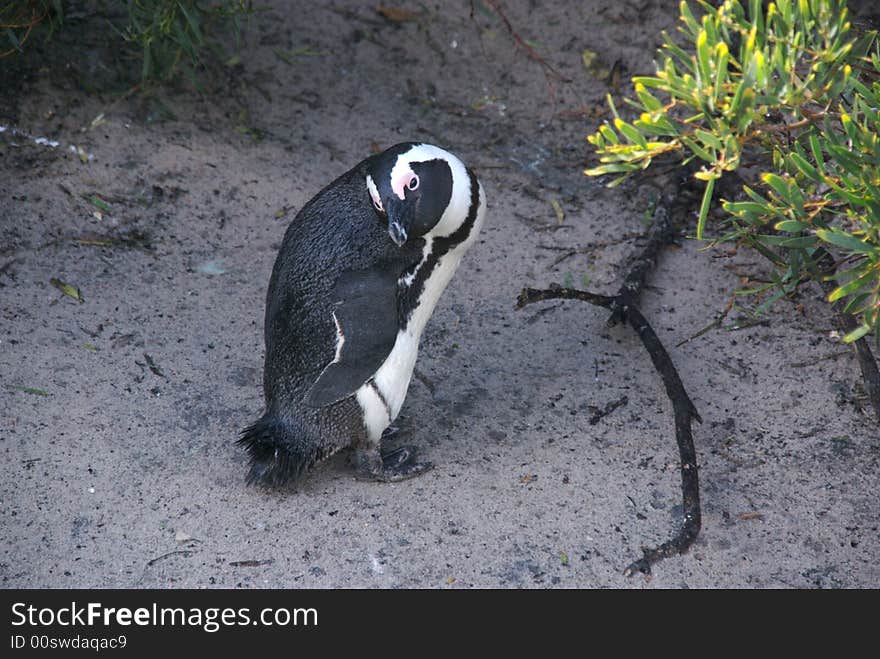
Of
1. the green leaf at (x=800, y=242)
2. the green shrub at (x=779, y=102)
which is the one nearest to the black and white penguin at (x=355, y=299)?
the green shrub at (x=779, y=102)

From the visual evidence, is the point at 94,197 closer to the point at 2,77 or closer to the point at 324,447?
the point at 2,77

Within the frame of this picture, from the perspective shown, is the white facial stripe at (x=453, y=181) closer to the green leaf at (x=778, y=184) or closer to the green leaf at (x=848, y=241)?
the green leaf at (x=778, y=184)

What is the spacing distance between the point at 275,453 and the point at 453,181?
2.19 ft

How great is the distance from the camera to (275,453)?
2162mm

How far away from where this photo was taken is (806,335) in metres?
2.70

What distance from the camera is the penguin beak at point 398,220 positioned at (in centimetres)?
202

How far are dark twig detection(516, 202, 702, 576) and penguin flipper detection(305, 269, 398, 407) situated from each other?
0.57m

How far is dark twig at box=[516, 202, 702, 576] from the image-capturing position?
2.08 m

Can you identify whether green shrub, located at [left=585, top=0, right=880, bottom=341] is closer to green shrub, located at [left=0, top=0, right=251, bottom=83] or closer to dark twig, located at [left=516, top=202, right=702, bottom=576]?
dark twig, located at [left=516, top=202, right=702, bottom=576]

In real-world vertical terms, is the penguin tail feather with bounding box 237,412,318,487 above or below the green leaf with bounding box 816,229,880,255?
below

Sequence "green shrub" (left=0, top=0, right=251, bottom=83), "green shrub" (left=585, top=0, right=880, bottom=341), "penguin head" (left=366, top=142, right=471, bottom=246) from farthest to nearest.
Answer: "green shrub" (left=0, top=0, right=251, bottom=83)
"penguin head" (left=366, top=142, right=471, bottom=246)
"green shrub" (left=585, top=0, right=880, bottom=341)

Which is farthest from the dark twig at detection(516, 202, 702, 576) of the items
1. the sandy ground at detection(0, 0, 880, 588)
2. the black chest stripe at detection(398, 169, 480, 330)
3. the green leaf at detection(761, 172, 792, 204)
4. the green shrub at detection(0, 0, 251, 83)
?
the green shrub at detection(0, 0, 251, 83)

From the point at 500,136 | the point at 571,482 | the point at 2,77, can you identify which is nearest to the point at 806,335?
the point at 571,482

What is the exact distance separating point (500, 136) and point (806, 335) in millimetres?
1272
